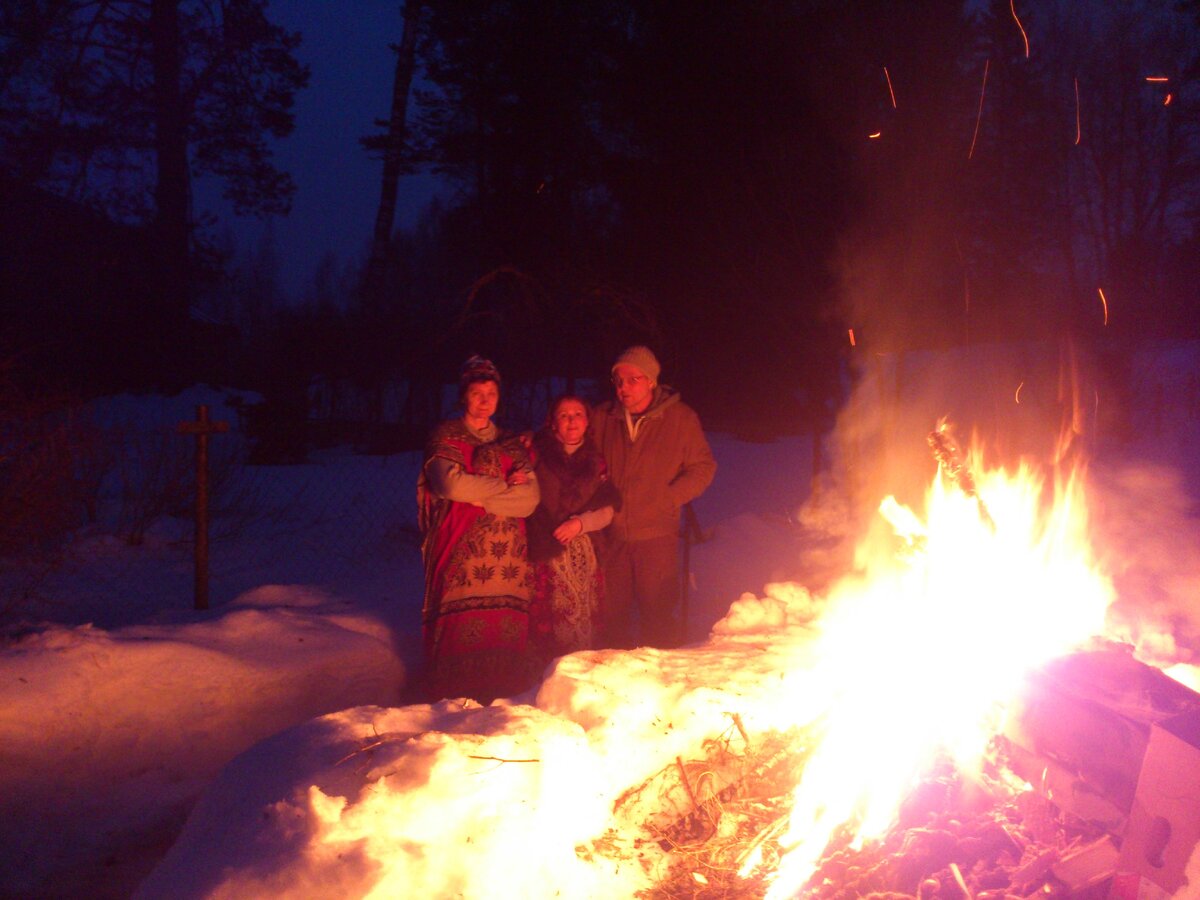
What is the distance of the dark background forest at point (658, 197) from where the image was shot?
24.9ft

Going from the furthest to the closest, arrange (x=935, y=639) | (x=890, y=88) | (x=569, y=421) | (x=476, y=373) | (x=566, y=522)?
1. (x=890, y=88)
2. (x=569, y=421)
3. (x=566, y=522)
4. (x=476, y=373)
5. (x=935, y=639)

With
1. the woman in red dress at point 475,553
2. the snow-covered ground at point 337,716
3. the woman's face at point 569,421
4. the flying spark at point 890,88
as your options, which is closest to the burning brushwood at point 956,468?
the snow-covered ground at point 337,716

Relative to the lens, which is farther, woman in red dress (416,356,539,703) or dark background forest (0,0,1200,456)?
dark background forest (0,0,1200,456)

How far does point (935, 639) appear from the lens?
10.8 feet

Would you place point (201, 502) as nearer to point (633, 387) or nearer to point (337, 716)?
point (633, 387)

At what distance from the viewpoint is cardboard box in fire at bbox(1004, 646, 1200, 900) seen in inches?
84.6

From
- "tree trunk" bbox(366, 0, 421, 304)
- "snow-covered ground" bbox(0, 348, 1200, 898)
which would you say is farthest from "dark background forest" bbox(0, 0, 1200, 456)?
"snow-covered ground" bbox(0, 348, 1200, 898)

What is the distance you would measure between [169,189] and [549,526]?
1566 cm

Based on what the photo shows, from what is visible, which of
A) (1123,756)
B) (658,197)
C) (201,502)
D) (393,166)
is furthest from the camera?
(393,166)

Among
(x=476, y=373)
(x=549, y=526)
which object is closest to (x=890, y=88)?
(x=476, y=373)

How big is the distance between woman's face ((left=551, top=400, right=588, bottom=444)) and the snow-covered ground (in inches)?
Result: 45.5

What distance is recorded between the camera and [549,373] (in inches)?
319

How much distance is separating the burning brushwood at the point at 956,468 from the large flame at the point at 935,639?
0.01m

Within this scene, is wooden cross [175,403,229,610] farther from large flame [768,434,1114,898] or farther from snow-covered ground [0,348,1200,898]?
large flame [768,434,1114,898]
